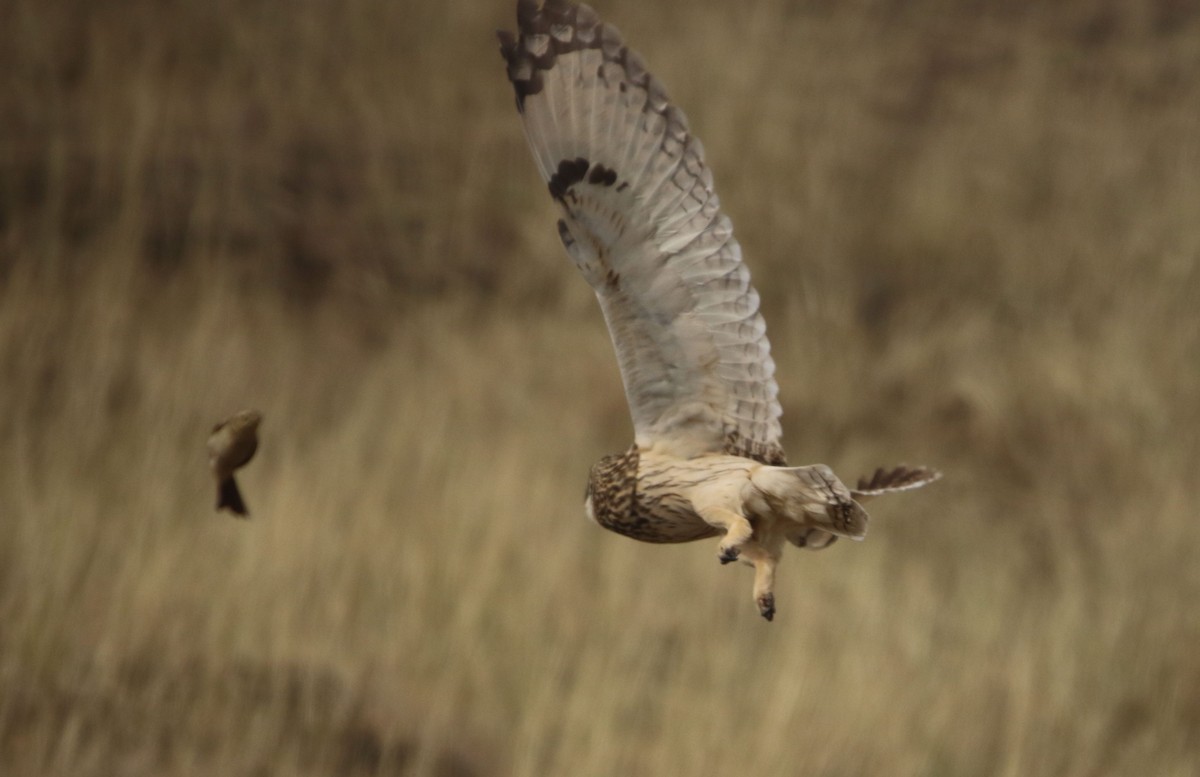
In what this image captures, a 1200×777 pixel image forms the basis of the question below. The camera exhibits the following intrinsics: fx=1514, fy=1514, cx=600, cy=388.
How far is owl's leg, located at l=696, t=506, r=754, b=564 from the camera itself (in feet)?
4.86

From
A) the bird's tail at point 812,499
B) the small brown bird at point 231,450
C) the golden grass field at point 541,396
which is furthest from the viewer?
the golden grass field at point 541,396

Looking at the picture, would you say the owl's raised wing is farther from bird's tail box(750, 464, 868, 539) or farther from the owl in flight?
bird's tail box(750, 464, 868, 539)

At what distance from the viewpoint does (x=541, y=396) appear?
5.32 m

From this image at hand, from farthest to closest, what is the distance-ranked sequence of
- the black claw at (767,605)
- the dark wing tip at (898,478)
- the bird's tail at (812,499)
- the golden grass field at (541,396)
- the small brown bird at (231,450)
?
the golden grass field at (541,396) → the dark wing tip at (898,478) → the small brown bird at (231,450) → the bird's tail at (812,499) → the black claw at (767,605)

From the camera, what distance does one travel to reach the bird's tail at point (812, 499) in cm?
154

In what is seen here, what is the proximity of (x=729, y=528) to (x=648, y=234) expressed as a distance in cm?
43

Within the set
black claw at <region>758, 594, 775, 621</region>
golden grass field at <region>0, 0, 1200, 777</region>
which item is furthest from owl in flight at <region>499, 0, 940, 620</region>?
golden grass field at <region>0, 0, 1200, 777</region>

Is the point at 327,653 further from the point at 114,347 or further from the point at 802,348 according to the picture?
the point at 802,348

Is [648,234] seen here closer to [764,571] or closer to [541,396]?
[764,571]

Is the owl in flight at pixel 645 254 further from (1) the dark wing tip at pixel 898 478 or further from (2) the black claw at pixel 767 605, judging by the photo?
(2) the black claw at pixel 767 605

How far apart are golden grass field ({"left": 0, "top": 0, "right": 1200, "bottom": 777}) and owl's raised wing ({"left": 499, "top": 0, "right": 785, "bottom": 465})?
221 cm

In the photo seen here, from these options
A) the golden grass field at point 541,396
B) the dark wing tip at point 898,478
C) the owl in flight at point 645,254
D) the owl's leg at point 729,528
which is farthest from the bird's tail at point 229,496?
the golden grass field at point 541,396

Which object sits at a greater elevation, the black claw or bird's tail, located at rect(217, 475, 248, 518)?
bird's tail, located at rect(217, 475, 248, 518)

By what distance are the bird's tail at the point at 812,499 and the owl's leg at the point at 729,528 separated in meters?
0.04
